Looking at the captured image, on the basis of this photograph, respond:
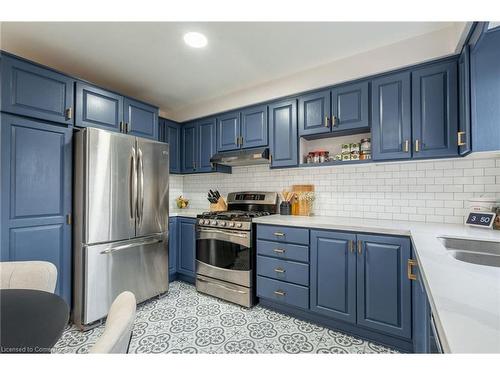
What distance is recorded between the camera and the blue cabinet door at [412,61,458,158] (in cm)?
184

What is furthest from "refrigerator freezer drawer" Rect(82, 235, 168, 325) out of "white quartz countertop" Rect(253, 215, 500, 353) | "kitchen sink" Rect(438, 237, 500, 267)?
Result: "kitchen sink" Rect(438, 237, 500, 267)

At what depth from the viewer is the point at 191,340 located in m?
1.91

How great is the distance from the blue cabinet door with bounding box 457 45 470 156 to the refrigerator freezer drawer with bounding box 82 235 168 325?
2859 mm

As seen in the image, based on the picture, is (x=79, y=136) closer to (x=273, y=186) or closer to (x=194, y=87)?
(x=194, y=87)

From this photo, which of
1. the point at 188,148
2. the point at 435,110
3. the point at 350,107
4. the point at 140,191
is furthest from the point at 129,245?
the point at 435,110

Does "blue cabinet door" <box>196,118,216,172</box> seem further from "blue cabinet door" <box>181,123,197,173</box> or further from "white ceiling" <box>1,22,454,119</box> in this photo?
"white ceiling" <box>1,22,454,119</box>

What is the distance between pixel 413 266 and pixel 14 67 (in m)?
3.33

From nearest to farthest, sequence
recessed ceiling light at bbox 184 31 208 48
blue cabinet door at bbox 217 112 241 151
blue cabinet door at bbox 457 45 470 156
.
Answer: blue cabinet door at bbox 457 45 470 156, recessed ceiling light at bbox 184 31 208 48, blue cabinet door at bbox 217 112 241 151

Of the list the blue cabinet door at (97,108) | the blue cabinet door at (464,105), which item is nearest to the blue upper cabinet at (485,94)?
the blue cabinet door at (464,105)

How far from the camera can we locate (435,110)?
190 cm

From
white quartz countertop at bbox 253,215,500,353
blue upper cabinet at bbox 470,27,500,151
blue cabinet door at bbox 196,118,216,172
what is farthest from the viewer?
blue cabinet door at bbox 196,118,216,172

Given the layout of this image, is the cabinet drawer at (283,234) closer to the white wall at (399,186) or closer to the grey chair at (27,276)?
the white wall at (399,186)
